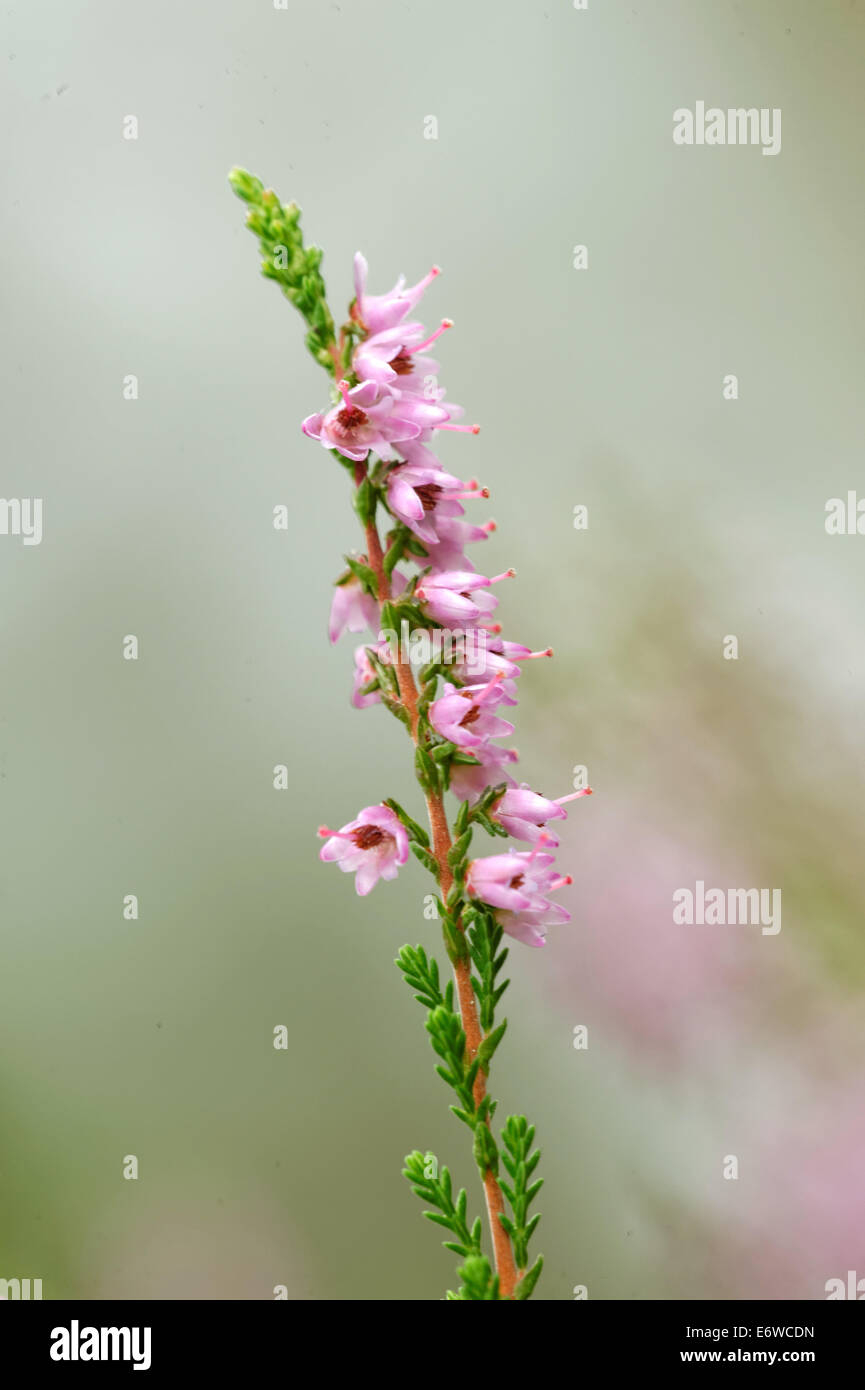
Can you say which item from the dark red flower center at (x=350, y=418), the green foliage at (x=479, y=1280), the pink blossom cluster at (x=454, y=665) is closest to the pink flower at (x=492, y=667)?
the pink blossom cluster at (x=454, y=665)

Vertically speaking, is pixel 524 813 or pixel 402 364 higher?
pixel 402 364

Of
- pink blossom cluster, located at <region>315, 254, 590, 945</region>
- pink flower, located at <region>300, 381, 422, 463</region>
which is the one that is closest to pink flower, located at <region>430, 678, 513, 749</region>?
pink blossom cluster, located at <region>315, 254, 590, 945</region>

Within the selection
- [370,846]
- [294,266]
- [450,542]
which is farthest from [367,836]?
[294,266]

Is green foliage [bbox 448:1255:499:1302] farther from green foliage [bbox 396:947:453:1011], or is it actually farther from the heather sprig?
green foliage [bbox 396:947:453:1011]

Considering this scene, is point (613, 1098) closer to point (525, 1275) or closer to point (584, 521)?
point (584, 521)

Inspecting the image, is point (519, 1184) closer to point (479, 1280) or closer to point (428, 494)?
point (479, 1280)

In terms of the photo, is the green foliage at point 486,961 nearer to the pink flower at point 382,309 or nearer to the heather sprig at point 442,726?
the heather sprig at point 442,726
